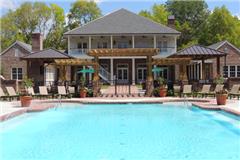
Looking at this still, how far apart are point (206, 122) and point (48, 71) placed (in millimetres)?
32357

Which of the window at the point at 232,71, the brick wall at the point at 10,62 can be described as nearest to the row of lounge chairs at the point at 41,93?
the brick wall at the point at 10,62

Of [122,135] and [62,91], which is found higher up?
[62,91]

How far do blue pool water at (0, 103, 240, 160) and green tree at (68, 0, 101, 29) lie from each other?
5264 cm

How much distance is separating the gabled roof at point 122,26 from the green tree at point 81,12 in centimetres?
2332

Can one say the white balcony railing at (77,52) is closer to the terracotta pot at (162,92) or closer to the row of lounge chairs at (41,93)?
the row of lounge chairs at (41,93)

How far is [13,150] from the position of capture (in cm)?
873

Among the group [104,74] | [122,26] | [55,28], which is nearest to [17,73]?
[104,74]

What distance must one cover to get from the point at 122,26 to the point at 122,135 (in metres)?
32.5

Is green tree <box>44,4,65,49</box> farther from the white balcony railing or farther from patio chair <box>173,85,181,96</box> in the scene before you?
patio chair <box>173,85,181,96</box>

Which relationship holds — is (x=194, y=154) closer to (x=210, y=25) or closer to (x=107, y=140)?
(x=107, y=140)

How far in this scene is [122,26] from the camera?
42.0 m

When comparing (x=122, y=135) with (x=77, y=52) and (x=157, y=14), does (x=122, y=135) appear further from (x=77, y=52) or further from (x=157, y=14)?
(x=157, y=14)

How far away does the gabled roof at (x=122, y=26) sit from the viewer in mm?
40594

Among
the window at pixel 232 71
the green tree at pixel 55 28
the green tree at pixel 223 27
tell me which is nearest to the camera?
the window at pixel 232 71
